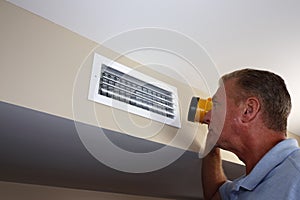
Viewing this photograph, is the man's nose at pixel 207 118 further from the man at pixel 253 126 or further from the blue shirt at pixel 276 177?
the blue shirt at pixel 276 177

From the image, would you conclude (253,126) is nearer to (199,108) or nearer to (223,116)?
(223,116)

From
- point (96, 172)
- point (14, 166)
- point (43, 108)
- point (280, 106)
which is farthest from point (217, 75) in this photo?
point (14, 166)

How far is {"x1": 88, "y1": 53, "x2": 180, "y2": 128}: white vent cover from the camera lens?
1052 mm

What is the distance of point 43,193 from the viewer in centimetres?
196

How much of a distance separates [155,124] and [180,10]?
0.41 meters

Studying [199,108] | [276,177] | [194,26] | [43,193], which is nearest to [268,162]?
[276,177]

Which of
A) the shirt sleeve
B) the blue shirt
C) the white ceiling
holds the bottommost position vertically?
the shirt sleeve

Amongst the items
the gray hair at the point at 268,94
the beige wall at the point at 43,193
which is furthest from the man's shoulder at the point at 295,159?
the beige wall at the point at 43,193

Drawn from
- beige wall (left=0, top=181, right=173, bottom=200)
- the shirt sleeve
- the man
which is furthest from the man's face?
beige wall (left=0, top=181, right=173, bottom=200)

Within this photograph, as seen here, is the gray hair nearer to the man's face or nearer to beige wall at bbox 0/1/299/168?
the man's face

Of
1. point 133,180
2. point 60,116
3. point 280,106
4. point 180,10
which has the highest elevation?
point 180,10

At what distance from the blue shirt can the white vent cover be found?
377 mm

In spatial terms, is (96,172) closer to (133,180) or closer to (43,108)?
(133,180)

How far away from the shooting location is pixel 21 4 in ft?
3.06
